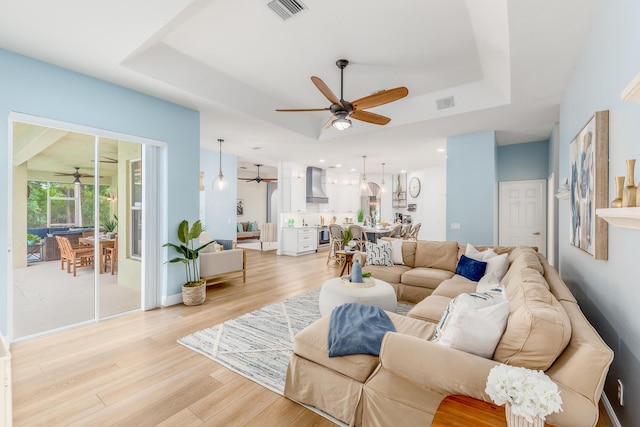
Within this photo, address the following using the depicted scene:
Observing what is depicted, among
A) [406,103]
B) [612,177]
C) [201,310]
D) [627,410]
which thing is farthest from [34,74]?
[627,410]

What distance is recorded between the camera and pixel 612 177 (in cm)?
196

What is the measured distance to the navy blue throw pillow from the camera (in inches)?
152

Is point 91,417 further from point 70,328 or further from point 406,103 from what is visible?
point 406,103

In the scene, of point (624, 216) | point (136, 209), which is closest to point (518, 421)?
point (624, 216)

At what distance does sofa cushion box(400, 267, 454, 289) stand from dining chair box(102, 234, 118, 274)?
13.1 ft

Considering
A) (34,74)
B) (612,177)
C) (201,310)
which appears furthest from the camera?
(201,310)

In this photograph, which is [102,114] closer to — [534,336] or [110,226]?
[110,226]

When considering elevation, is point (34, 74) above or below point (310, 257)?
above

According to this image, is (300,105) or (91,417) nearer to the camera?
(91,417)

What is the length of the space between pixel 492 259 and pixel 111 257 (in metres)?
5.02

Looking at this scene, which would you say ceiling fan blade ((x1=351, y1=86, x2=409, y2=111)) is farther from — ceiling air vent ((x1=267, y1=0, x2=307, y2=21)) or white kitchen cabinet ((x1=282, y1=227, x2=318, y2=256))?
white kitchen cabinet ((x1=282, y1=227, x2=318, y2=256))

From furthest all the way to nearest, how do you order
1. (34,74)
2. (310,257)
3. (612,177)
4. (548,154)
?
1. (310,257)
2. (548,154)
3. (34,74)
4. (612,177)

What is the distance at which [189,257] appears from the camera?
4.27 metres

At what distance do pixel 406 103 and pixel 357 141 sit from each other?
146cm
